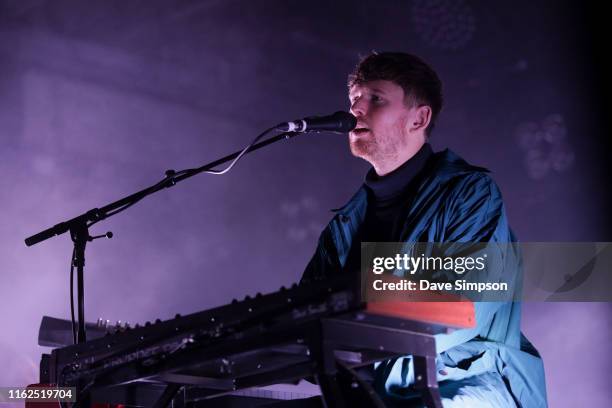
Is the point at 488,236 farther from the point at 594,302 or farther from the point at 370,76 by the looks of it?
the point at 594,302

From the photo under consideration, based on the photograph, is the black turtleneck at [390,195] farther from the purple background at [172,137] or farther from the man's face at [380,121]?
the purple background at [172,137]

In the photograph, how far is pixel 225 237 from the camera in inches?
182

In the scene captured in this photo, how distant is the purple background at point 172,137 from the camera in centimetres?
450

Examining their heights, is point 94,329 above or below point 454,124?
below

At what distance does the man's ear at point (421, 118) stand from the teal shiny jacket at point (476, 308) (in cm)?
34

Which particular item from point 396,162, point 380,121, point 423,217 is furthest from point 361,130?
point 423,217

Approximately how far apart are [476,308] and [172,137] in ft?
10.2

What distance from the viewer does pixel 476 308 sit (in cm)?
206

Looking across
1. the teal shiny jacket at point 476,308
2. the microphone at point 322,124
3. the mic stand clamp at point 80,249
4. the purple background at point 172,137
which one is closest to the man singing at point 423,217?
the teal shiny jacket at point 476,308

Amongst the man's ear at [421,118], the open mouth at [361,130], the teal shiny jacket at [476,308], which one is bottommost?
the teal shiny jacket at [476,308]

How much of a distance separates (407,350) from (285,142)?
10.3 feet

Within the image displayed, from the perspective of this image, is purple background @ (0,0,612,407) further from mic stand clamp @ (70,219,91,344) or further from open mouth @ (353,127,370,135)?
mic stand clamp @ (70,219,91,344)

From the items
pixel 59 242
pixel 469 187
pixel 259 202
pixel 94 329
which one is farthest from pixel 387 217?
pixel 59 242

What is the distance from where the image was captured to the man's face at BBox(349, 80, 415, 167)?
9.62 feet
